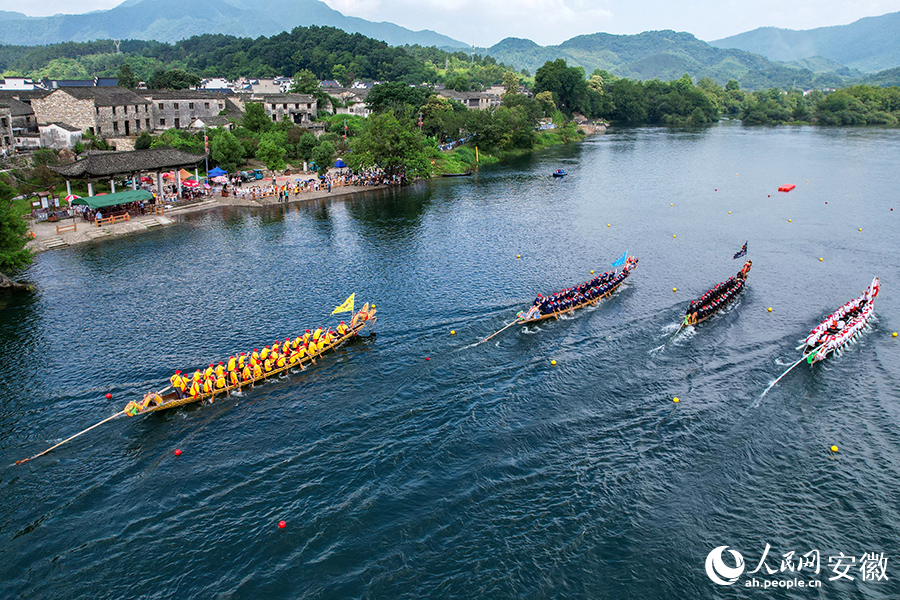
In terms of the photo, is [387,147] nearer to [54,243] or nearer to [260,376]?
[54,243]

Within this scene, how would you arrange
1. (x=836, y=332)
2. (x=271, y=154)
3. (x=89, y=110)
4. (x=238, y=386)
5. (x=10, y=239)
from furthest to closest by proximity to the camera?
Result: (x=89, y=110), (x=271, y=154), (x=10, y=239), (x=836, y=332), (x=238, y=386)

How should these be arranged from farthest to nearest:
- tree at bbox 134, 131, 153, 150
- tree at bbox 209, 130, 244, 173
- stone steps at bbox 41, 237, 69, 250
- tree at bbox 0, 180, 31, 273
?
tree at bbox 134, 131, 153, 150 → tree at bbox 209, 130, 244, 173 → stone steps at bbox 41, 237, 69, 250 → tree at bbox 0, 180, 31, 273

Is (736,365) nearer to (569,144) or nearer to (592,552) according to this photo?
(592,552)

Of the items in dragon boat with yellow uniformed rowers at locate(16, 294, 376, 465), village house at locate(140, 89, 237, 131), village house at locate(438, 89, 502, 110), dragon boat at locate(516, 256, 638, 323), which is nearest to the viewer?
dragon boat with yellow uniformed rowers at locate(16, 294, 376, 465)

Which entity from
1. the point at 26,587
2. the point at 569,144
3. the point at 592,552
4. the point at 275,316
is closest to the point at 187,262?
the point at 275,316

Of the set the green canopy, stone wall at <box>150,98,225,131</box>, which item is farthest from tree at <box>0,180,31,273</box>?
stone wall at <box>150,98,225,131</box>

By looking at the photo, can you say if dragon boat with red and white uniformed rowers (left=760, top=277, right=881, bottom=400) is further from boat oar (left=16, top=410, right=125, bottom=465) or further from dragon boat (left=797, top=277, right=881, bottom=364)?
boat oar (left=16, top=410, right=125, bottom=465)

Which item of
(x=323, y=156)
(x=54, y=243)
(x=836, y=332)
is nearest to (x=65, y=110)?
(x=323, y=156)

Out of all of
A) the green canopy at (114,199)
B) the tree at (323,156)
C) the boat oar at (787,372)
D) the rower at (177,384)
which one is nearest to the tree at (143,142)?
the green canopy at (114,199)
